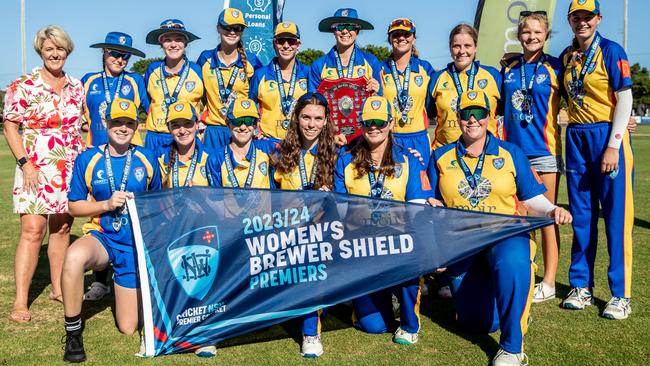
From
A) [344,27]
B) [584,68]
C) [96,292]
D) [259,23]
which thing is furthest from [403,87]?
[259,23]

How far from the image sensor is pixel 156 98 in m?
6.45

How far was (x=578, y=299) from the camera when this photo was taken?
18.1 ft

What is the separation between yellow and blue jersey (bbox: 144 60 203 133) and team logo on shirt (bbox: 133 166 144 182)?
5.00 feet

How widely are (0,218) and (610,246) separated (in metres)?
9.62

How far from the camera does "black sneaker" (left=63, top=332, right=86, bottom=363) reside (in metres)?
4.47

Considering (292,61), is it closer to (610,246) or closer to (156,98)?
(156,98)

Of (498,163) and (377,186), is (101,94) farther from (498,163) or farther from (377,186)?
(498,163)

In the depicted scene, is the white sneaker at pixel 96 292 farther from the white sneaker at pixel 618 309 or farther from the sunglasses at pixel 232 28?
the white sneaker at pixel 618 309

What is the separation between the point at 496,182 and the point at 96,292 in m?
3.99

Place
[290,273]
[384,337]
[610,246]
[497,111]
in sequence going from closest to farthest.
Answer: [290,273] → [384,337] → [610,246] → [497,111]

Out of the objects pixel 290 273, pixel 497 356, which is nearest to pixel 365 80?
pixel 290 273

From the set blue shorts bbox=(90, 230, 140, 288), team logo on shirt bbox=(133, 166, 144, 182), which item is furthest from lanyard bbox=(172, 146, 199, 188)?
blue shorts bbox=(90, 230, 140, 288)

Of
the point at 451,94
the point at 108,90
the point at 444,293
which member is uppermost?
the point at 108,90

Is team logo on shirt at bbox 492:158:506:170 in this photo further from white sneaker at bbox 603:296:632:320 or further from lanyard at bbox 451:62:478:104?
white sneaker at bbox 603:296:632:320
